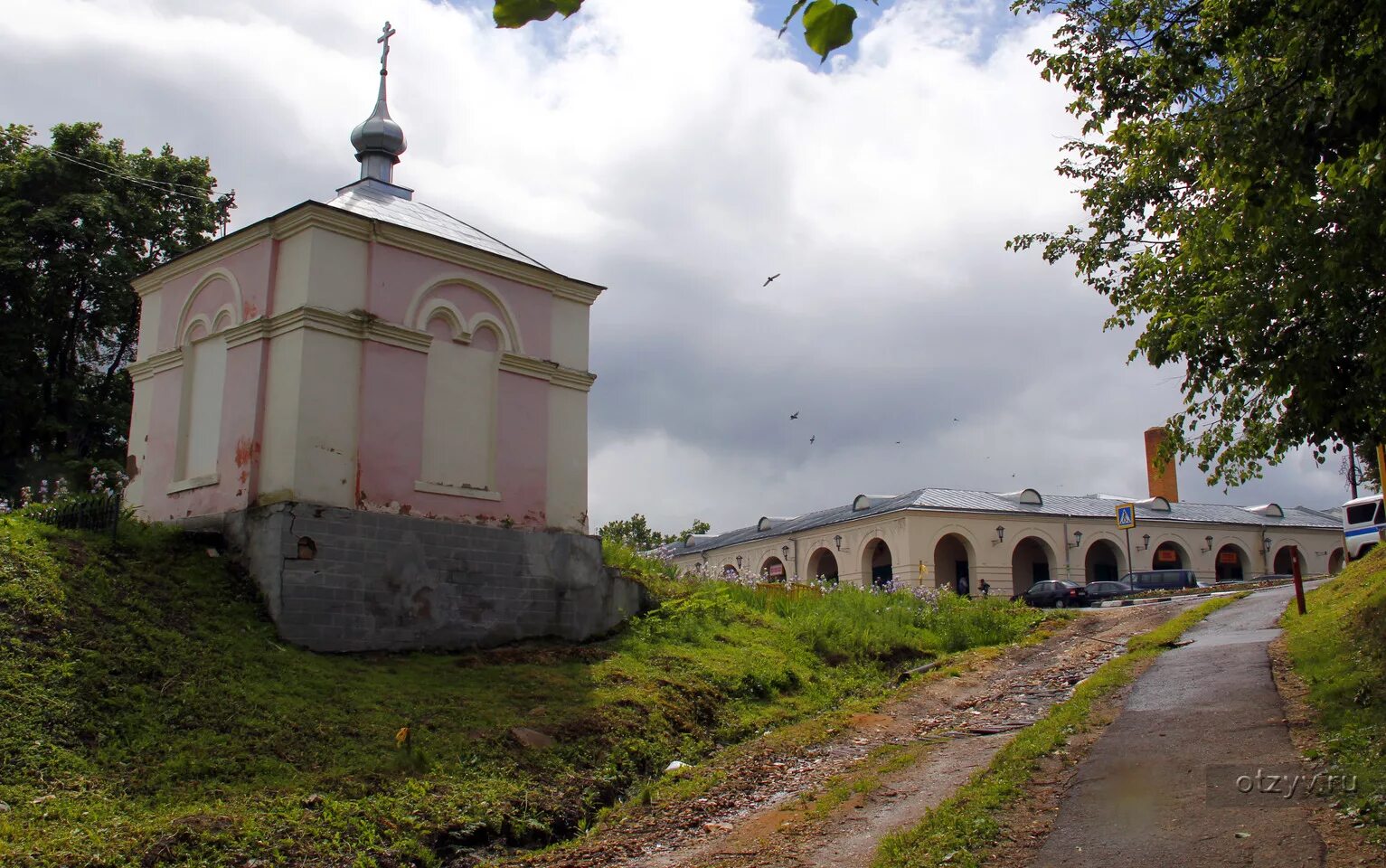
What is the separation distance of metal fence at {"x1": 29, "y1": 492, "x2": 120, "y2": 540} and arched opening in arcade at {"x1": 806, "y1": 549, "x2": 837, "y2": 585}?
34925 mm

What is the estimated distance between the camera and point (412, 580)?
11.9 m

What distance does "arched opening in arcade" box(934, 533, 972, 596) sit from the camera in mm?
40219

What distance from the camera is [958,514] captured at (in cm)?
Answer: 3966

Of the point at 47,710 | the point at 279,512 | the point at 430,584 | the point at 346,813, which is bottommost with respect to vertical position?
the point at 346,813

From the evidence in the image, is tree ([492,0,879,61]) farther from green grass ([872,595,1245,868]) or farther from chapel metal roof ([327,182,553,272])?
chapel metal roof ([327,182,553,272])

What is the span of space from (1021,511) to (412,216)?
3215cm

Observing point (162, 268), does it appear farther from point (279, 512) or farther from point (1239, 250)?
point (1239, 250)

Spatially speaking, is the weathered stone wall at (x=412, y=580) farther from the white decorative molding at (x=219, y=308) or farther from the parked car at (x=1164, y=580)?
the parked car at (x=1164, y=580)

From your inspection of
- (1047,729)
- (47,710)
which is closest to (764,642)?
(1047,729)

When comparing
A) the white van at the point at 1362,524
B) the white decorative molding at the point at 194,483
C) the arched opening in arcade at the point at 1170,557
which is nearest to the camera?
the white decorative molding at the point at 194,483

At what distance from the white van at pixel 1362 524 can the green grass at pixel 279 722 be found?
2177cm

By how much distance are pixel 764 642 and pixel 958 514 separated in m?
26.6

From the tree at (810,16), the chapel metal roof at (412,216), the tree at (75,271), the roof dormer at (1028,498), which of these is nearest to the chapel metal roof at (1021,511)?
the roof dormer at (1028,498)

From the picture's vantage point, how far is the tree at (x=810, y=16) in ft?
9.10
